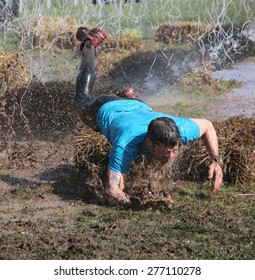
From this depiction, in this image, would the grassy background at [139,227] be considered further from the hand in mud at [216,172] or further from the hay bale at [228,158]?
the hand in mud at [216,172]

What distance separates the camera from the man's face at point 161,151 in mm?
6391

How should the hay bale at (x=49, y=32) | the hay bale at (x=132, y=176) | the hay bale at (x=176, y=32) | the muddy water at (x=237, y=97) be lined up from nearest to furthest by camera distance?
the hay bale at (x=132, y=176), the muddy water at (x=237, y=97), the hay bale at (x=49, y=32), the hay bale at (x=176, y=32)

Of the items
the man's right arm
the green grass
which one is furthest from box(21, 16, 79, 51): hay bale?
the man's right arm

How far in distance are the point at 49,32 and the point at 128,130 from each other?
837 cm

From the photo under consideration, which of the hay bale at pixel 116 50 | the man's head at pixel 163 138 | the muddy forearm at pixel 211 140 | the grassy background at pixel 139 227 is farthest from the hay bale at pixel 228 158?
the hay bale at pixel 116 50

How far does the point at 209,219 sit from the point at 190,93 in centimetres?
670

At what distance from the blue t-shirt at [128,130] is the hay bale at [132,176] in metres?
0.19

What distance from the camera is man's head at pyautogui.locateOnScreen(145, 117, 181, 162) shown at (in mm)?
6304

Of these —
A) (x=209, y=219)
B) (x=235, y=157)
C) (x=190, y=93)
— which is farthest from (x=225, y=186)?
(x=190, y=93)

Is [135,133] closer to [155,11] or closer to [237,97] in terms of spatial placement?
[237,97]

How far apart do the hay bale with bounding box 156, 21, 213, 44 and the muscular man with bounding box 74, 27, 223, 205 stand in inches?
282

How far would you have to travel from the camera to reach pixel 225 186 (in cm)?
786

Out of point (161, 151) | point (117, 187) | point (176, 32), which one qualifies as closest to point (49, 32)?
point (176, 32)

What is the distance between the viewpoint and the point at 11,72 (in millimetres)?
11305
